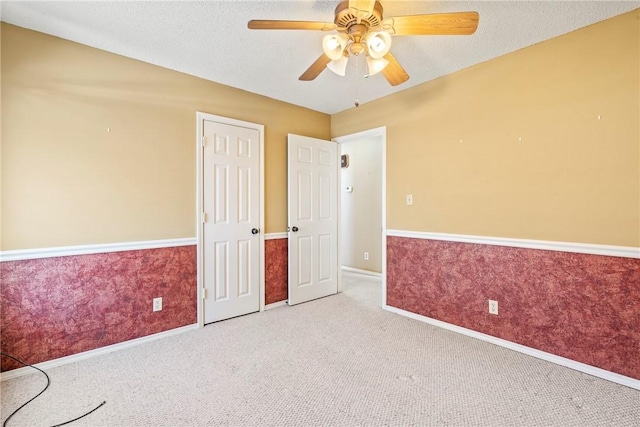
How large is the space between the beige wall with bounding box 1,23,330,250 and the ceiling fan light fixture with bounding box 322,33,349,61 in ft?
5.53

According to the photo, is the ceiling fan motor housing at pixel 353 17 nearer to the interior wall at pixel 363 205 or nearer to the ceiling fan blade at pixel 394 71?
the ceiling fan blade at pixel 394 71

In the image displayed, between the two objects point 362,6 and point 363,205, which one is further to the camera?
point 363,205

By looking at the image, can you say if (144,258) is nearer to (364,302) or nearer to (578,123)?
(364,302)

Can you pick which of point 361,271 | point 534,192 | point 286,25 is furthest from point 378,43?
point 361,271

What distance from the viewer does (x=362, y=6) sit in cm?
149

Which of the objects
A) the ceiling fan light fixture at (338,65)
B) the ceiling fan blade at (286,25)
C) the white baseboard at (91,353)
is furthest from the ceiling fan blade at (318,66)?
the white baseboard at (91,353)

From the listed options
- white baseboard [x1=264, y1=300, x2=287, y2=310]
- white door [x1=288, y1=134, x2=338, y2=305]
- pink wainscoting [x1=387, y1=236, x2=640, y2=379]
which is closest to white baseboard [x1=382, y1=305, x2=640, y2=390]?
pink wainscoting [x1=387, y1=236, x2=640, y2=379]

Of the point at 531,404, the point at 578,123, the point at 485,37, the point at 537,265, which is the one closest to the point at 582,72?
the point at 578,123

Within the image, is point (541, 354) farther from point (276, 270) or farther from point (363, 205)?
point (363, 205)

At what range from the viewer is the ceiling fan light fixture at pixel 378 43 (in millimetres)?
1635

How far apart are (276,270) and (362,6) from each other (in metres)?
2.73

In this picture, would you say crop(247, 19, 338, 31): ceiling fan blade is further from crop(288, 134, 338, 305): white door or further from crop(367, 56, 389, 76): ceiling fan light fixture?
crop(288, 134, 338, 305): white door

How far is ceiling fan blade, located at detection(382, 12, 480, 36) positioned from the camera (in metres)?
1.48

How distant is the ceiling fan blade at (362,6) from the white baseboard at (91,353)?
2.90 metres
